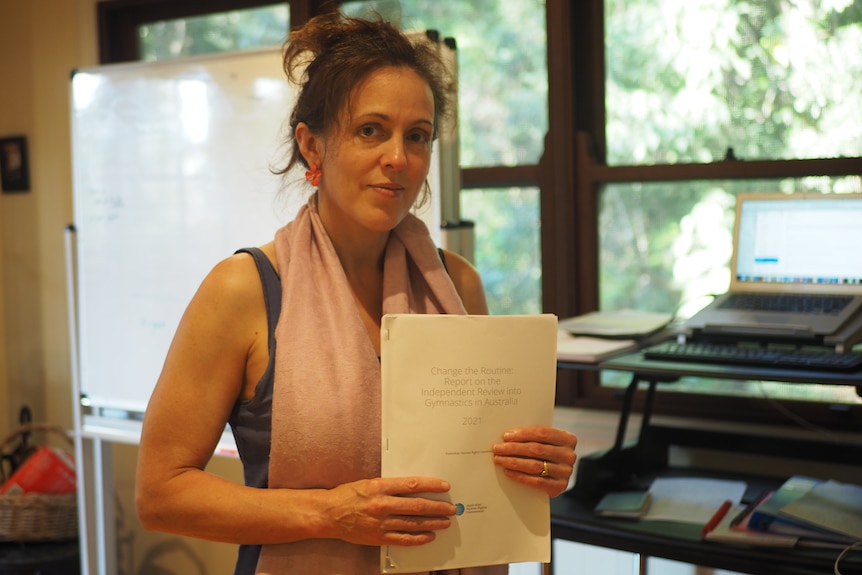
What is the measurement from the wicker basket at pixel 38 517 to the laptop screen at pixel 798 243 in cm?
214

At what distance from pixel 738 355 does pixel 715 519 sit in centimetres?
36

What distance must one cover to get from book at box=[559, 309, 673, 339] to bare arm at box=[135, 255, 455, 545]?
1.00m

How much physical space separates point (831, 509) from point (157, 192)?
191 centimetres

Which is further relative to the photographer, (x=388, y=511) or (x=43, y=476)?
(x=43, y=476)

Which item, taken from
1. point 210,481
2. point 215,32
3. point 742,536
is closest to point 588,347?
point 742,536

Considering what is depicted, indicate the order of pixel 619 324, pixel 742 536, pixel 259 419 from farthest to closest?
pixel 619 324
pixel 742 536
pixel 259 419

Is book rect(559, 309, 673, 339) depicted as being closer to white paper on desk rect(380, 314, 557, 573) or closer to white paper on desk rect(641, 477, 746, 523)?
white paper on desk rect(641, 477, 746, 523)

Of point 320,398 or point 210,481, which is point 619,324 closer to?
point 320,398

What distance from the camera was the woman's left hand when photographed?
1199mm

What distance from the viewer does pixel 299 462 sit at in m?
1.22

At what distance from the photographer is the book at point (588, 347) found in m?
1.91

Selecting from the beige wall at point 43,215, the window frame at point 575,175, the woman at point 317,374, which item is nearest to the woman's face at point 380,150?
the woman at point 317,374

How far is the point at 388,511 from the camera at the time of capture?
114 centimetres

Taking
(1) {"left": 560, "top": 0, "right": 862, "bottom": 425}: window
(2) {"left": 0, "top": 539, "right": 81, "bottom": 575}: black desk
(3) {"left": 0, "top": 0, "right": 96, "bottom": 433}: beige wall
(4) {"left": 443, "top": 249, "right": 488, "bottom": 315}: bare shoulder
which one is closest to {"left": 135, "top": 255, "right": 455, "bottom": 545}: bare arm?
(4) {"left": 443, "top": 249, "right": 488, "bottom": 315}: bare shoulder
